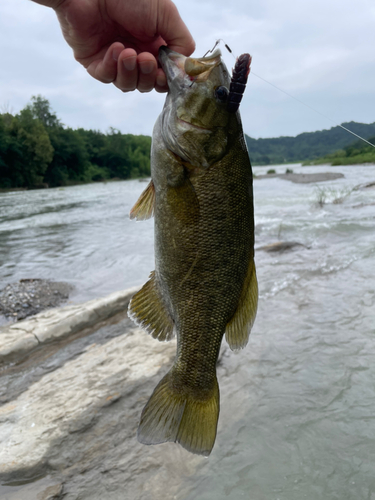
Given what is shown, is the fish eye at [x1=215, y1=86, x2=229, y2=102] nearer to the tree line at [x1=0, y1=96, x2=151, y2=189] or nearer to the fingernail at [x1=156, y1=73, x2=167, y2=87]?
the fingernail at [x1=156, y1=73, x2=167, y2=87]

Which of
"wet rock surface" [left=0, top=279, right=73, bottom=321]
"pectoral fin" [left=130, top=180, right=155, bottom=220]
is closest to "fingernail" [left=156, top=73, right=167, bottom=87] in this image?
"pectoral fin" [left=130, top=180, right=155, bottom=220]

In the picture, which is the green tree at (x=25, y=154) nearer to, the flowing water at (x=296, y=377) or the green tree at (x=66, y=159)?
the green tree at (x=66, y=159)

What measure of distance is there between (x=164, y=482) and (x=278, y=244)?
7596mm

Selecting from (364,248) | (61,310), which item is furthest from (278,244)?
(61,310)

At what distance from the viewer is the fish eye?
68.5 inches

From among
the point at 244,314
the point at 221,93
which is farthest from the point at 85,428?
the point at 221,93

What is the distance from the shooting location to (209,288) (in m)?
1.82

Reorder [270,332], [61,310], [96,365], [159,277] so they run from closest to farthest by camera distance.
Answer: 1. [159,277]
2. [96,365]
3. [270,332]
4. [61,310]

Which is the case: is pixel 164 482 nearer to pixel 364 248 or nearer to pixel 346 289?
pixel 346 289

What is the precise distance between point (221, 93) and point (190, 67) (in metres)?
0.21

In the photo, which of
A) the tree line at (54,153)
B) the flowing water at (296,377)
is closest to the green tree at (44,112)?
the tree line at (54,153)

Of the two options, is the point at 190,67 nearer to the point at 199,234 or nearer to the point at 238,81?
the point at 238,81

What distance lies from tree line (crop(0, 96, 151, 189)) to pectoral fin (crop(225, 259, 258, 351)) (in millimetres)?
60058

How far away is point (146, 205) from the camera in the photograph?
1990 mm
